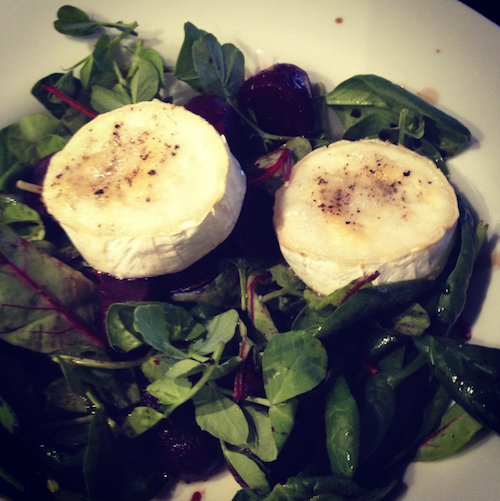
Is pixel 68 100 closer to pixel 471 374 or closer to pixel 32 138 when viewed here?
pixel 32 138

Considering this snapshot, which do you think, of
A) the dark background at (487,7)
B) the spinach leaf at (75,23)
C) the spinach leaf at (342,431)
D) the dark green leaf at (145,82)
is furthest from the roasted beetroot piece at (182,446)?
the dark background at (487,7)

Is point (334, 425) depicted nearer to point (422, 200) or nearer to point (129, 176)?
point (422, 200)

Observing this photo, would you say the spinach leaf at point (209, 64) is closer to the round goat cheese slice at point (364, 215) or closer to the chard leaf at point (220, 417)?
the round goat cheese slice at point (364, 215)

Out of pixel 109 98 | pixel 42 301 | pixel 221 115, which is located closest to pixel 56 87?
pixel 109 98

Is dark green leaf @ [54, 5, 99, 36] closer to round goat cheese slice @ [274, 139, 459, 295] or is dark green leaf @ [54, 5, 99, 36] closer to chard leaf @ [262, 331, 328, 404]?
round goat cheese slice @ [274, 139, 459, 295]

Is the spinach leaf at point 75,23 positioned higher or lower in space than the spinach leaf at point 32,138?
higher

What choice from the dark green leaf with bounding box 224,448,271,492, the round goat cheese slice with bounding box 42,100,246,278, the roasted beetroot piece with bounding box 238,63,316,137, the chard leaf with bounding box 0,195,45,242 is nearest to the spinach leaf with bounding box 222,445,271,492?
the dark green leaf with bounding box 224,448,271,492
